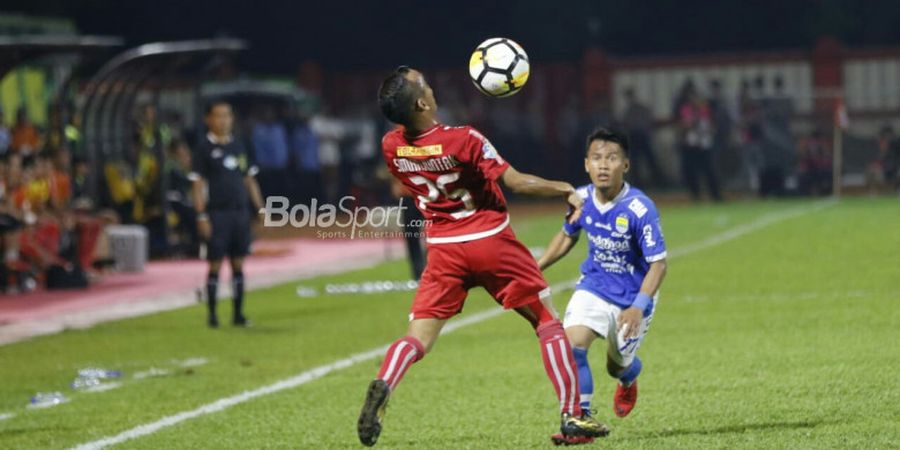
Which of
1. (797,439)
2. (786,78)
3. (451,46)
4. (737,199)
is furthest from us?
(451,46)

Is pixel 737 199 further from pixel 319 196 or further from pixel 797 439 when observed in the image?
pixel 797 439

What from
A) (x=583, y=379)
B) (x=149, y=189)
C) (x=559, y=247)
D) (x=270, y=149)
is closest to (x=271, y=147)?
(x=270, y=149)

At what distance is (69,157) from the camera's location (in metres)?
21.9

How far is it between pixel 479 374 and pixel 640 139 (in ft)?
87.9

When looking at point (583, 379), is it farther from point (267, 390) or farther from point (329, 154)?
point (329, 154)

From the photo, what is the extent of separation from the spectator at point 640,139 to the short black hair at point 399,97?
2980 centimetres

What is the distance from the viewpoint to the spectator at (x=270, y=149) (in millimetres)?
35156

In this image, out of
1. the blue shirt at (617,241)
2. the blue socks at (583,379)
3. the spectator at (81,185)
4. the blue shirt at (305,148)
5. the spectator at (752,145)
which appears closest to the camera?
the blue socks at (583,379)

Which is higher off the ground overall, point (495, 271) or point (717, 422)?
point (495, 271)

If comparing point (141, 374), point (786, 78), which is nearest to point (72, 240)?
point (141, 374)

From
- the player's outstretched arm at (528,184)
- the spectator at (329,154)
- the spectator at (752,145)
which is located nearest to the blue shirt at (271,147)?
the spectator at (329,154)

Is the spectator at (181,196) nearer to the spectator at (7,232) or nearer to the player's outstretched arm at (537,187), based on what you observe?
the spectator at (7,232)

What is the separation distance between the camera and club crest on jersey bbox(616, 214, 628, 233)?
9.09 m

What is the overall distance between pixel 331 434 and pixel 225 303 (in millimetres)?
9308
